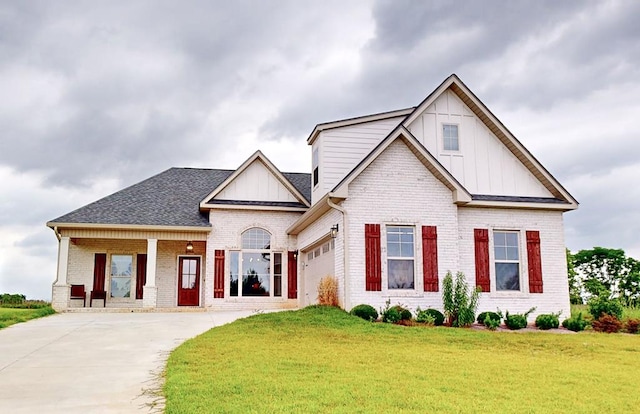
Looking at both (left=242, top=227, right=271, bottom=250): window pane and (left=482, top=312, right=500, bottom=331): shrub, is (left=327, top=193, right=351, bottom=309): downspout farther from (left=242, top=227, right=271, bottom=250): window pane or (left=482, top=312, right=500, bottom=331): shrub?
(left=242, top=227, right=271, bottom=250): window pane

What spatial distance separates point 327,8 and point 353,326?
7947mm

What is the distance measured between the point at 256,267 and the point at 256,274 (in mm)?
252

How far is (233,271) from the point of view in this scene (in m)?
21.0

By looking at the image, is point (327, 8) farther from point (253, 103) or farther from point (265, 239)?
point (265, 239)

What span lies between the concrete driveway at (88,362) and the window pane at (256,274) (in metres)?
5.24

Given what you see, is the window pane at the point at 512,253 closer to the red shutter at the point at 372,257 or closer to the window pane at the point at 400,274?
the window pane at the point at 400,274

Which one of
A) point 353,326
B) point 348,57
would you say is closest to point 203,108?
point 348,57

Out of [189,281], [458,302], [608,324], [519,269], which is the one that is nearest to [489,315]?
[458,302]

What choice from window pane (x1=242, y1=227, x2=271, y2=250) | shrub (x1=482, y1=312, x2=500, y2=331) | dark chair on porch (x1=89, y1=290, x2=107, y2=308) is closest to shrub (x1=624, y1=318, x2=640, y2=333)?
shrub (x1=482, y1=312, x2=500, y2=331)

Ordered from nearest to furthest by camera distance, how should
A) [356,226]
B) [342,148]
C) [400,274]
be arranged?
[356,226] → [400,274] → [342,148]

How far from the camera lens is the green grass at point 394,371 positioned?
6367 millimetres

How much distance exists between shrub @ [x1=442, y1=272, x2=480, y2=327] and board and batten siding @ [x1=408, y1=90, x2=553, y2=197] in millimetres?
3539

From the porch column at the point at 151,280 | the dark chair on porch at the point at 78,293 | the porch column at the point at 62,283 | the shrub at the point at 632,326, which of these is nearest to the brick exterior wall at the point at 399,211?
the shrub at the point at 632,326

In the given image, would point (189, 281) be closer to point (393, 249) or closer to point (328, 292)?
point (328, 292)
